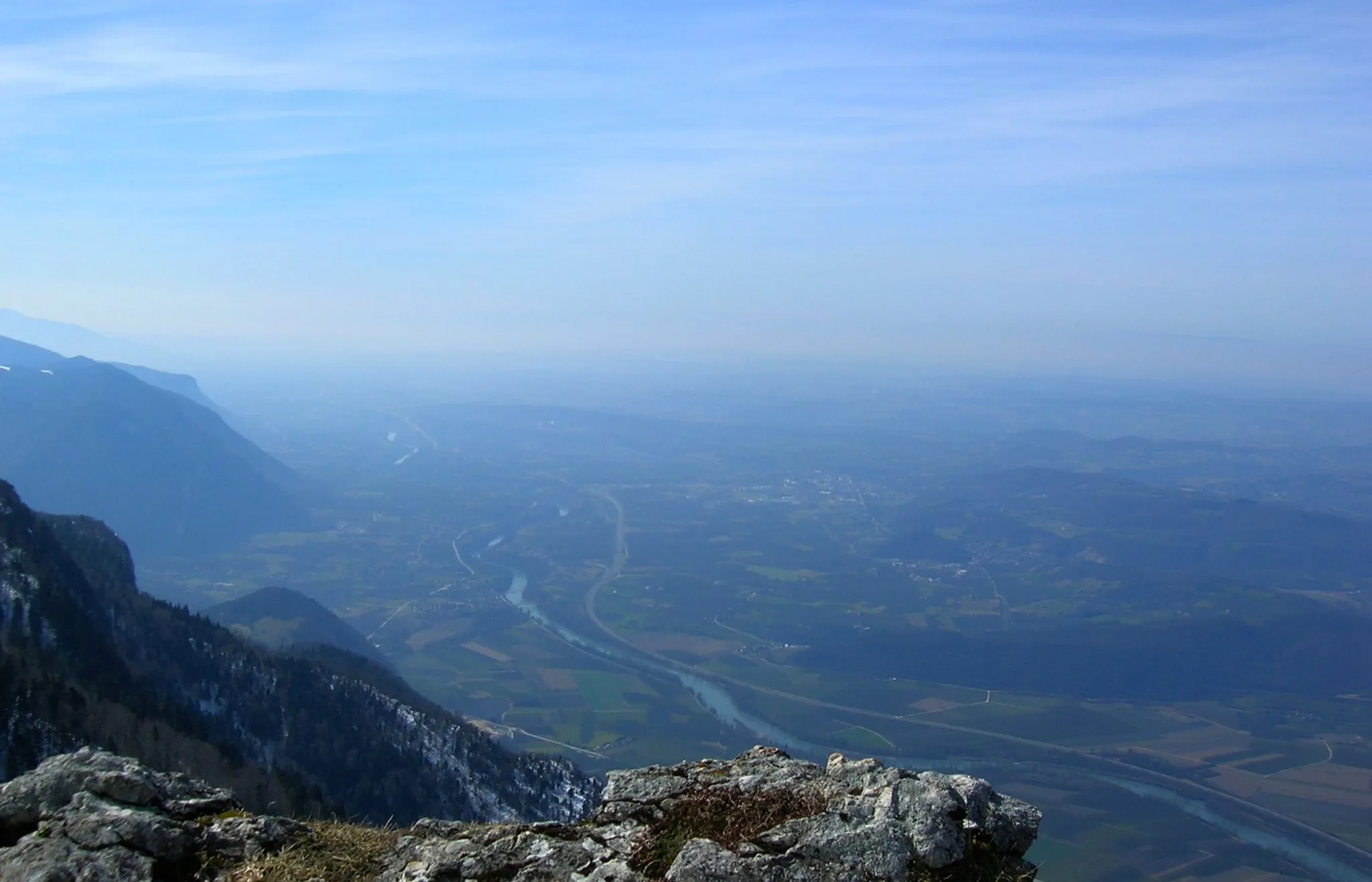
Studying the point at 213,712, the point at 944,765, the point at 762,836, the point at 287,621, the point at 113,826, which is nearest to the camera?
the point at 762,836

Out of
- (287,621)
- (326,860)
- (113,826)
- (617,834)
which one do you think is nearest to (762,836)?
(617,834)

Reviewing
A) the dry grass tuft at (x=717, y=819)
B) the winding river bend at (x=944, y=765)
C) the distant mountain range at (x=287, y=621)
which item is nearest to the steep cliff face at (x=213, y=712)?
the dry grass tuft at (x=717, y=819)

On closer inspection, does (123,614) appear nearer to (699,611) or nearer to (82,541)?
(82,541)

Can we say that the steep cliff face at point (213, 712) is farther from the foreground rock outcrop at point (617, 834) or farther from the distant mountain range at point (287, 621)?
the distant mountain range at point (287, 621)

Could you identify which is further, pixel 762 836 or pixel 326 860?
pixel 326 860

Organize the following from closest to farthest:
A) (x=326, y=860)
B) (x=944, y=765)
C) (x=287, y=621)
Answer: (x=326, y=860) < (x=944, y=765) < (x=287, y=621)

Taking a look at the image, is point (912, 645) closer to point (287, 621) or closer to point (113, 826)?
point (287, 621)

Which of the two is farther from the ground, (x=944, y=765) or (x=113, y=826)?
(x=113, y=826)
